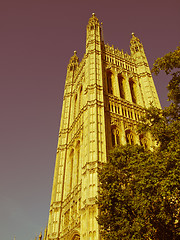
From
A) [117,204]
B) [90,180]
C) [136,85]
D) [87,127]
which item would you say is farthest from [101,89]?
[117,204]

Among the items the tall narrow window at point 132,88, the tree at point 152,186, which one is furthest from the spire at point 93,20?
the tree at point 152,186

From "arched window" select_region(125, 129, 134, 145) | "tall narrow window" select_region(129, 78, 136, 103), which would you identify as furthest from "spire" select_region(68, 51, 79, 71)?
"arched window" select_region(125, 129, 134, 145)

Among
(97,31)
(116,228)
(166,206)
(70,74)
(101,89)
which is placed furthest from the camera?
(70,74)

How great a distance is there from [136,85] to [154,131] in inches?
820

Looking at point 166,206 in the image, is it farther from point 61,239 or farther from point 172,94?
point 61,239

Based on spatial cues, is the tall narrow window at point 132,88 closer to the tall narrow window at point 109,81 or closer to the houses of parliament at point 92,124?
the houses of parliament at point 92,124

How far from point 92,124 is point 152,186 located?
12.3 m

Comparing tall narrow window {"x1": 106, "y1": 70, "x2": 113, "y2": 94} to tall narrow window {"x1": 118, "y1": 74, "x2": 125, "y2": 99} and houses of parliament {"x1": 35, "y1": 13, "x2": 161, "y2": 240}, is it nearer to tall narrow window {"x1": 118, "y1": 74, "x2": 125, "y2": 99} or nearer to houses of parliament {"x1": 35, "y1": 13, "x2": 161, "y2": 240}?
houses of parliament {"x1": 35, "y1": 13, "x2": 161, "y2": 240}

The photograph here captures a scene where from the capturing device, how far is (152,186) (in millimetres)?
9523

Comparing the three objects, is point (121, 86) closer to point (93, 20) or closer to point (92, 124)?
point (92, 124)

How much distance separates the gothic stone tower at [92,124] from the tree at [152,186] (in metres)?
4.51

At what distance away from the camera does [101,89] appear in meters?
25.1

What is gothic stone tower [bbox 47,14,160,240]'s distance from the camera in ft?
59.3

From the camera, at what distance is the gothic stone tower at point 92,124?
1808cm
